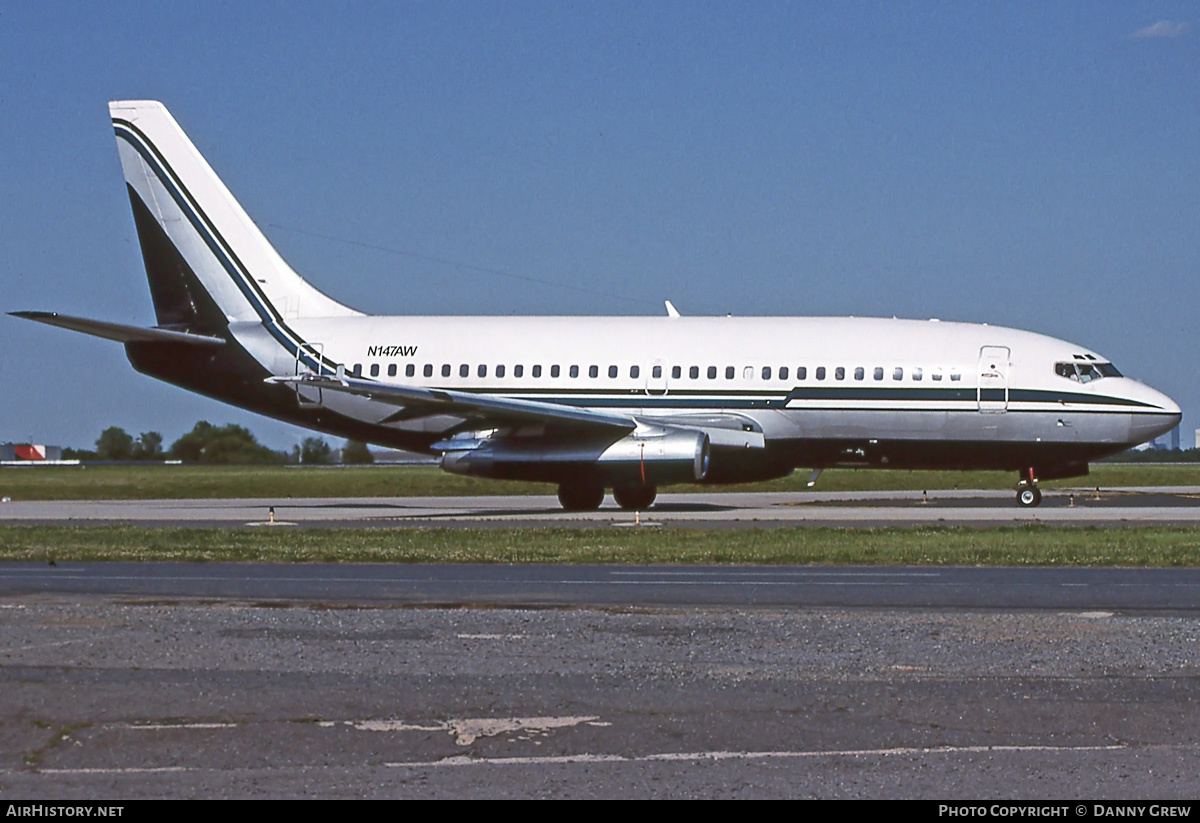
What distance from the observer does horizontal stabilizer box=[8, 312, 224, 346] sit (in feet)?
105

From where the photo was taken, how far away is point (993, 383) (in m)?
33.6

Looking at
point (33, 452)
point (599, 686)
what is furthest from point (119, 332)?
point (33, 452)

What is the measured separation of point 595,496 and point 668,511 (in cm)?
180

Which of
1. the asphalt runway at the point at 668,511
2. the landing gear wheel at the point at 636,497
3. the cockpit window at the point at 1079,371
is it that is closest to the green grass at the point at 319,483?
the asphalt runway at the point at 668,511

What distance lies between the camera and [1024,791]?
272 inches

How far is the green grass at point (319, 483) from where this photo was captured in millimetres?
47844

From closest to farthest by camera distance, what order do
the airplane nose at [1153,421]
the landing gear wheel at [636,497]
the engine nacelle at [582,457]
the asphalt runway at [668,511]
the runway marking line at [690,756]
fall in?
the runway marking line at [690,756]
the asphalt runway at [668,511]
the engine nacelle at [582,457]
the airplane nose at [1153,421]
the landing gear wheel at [636,497]

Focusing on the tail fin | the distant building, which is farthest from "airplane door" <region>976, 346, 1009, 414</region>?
the distant building

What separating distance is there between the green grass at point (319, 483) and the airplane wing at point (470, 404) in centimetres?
1517

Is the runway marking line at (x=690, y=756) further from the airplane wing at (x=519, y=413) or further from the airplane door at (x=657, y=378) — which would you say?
the airplane door at (x=657, y=378)

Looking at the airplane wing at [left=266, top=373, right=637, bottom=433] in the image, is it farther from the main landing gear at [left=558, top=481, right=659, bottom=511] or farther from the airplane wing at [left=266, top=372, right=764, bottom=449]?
the main landing gear at [left=558, top=481, right=659, bottom=511]

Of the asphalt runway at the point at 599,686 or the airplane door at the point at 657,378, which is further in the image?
the airplane door at the point at 657,378

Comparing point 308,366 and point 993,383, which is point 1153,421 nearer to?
point 993,383
